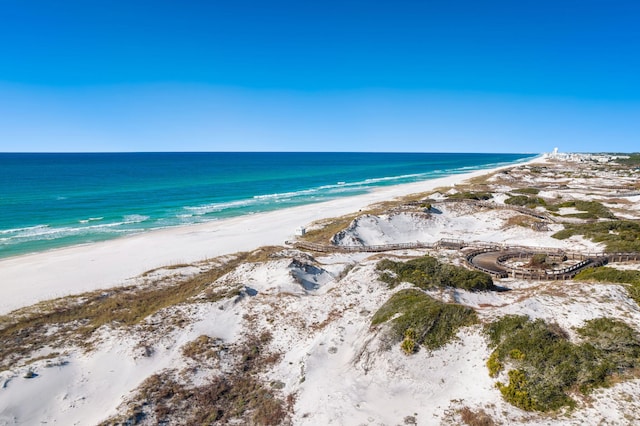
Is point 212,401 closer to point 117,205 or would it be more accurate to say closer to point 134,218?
point 134,218

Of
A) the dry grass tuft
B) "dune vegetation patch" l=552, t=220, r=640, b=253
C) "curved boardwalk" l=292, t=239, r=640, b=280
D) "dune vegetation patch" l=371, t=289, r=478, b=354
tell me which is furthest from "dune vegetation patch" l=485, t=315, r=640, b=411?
"dune vegetation patch" l=552, t=220, r=640, b=253

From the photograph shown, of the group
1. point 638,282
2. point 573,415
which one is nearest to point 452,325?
point 573,415

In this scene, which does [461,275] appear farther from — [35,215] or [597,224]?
[35,215]

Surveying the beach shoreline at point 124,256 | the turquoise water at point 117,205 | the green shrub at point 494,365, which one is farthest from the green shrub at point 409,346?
the turquoise water at point 117,205

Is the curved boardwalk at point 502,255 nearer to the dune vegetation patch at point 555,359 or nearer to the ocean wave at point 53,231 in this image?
the dune vegetation patch at point 555,359

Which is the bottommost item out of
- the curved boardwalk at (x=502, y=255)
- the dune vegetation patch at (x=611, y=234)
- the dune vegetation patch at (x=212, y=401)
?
the dune vegetation patch at (x=212, y=401)
